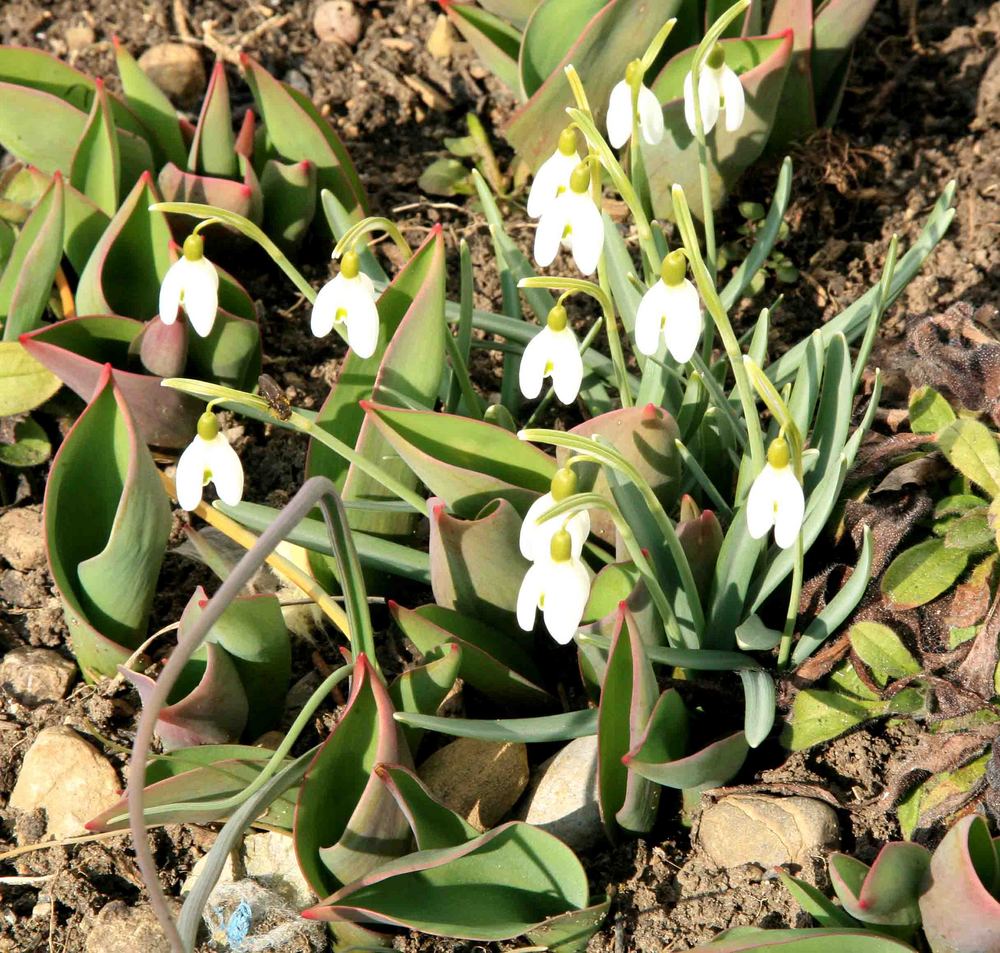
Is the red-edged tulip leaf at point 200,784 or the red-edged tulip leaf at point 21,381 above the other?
the red-edged tulip leaf at point 200,784

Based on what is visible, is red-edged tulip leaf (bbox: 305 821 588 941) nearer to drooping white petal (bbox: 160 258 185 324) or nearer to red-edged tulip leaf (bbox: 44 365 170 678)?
red-edged tulip leaf (bbox: 44 365 170 678)

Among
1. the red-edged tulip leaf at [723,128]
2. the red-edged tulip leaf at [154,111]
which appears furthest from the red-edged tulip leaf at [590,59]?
the red-edged tulip leaf at [154,111]

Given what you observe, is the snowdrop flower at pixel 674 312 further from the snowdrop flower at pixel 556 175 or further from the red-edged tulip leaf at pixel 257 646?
the red-edged tulip leaf at pixel 257 646

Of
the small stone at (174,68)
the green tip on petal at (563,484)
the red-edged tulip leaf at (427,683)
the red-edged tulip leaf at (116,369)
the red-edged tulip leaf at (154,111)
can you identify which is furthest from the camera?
the small stone at (174,68)

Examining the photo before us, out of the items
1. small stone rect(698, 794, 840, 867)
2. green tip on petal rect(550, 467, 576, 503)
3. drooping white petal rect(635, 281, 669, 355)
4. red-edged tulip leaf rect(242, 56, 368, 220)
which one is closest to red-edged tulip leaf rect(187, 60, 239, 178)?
red-edged tulip leaf rect(242, 56, 368, 220)

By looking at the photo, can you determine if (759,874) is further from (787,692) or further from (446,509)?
(446,509)

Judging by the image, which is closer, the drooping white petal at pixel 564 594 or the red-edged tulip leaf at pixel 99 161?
the drooping white petal at pixel 564 594

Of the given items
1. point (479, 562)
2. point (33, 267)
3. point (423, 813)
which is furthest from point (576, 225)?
point (33, 267)

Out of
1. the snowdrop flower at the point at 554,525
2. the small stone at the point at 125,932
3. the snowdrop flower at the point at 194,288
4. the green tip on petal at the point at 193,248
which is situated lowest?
the small stone at the point at 125,932
